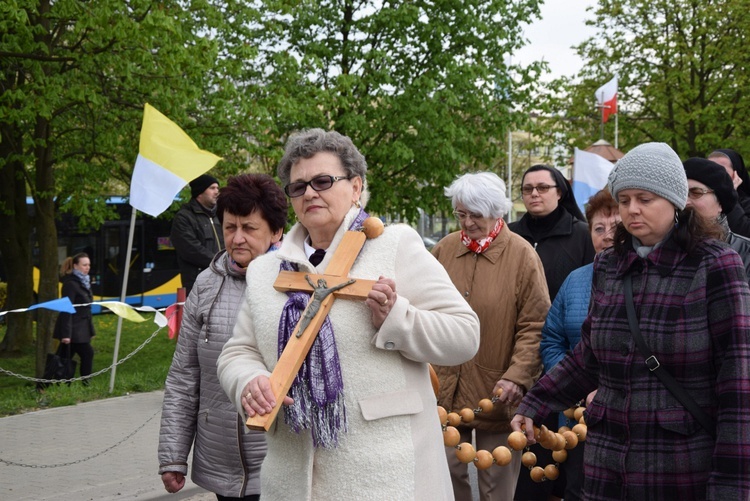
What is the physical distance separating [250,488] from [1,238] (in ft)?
44.4

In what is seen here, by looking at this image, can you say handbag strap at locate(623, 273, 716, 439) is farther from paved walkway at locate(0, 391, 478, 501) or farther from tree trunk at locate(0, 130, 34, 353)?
tree trunk at locate(0, 130, 34, 353)

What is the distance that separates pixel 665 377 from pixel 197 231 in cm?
700

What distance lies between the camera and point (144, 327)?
22781 mm

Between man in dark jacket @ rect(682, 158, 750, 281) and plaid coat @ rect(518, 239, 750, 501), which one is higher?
man in dark jacket @ rect(682, 158, 750, 281)

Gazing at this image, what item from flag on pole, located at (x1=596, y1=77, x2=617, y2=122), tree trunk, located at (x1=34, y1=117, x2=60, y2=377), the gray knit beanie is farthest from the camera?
flag on pole, located at (x1=596, y1=77, x2=617, y2=122)

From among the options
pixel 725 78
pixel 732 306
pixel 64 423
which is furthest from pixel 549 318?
pixel 725 78

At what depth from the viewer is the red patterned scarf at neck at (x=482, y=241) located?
5020 millimetres

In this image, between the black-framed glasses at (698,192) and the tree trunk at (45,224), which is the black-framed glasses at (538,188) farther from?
the tree trunk at (45,224)

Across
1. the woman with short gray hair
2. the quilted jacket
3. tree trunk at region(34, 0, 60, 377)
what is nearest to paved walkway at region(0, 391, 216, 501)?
the woman with short gray hair

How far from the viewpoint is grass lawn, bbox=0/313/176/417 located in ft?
34.9

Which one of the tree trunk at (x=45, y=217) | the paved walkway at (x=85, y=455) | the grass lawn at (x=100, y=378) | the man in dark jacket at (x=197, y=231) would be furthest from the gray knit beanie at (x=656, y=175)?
the tree trunk at (x=45, y=217)

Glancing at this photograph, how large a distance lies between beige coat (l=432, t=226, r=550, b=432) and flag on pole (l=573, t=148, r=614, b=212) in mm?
8270

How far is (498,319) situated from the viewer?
4.91 meters

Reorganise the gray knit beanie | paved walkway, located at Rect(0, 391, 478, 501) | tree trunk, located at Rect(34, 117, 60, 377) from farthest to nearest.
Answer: tree trunk, located at Rect(34, 117, 60, 377)
paved walkway, located at Rect(0, 391, 478, 501)
the gray knit beanie
